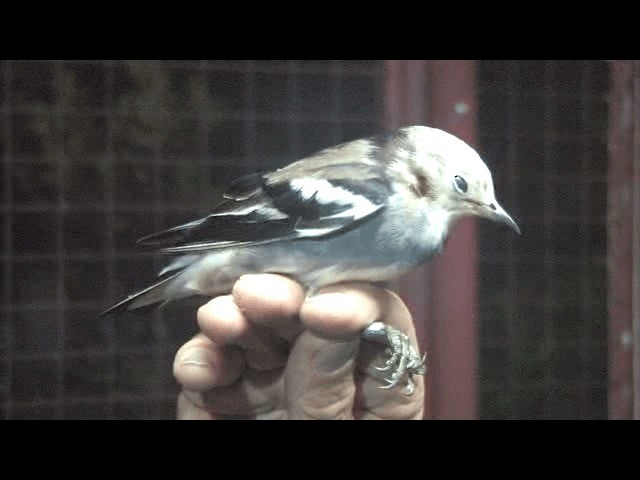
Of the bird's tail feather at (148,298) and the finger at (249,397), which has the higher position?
the bird's tail feather at (148,298)

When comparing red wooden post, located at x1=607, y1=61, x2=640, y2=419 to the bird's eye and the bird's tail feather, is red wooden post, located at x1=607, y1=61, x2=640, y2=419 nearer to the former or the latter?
the bird's eye

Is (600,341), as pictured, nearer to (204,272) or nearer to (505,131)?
(505,131)

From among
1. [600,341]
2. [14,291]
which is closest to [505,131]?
[600,341]

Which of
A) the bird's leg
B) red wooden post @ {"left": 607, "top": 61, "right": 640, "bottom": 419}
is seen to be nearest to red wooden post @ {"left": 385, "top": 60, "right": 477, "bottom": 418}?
the bird's leg

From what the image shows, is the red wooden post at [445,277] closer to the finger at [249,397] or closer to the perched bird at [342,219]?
the perched bird at [342,219]

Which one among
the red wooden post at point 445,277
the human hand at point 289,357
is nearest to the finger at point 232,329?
the human hand at point 289,357

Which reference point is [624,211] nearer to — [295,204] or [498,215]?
[498,215]

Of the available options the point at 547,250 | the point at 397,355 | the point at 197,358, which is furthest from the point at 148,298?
the point at 547,250

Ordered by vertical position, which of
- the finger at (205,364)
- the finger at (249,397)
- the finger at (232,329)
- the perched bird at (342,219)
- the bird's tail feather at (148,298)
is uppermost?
the perched bird at (342,219)
